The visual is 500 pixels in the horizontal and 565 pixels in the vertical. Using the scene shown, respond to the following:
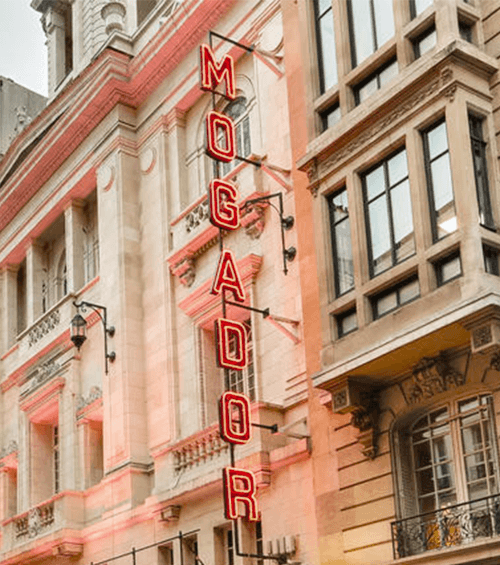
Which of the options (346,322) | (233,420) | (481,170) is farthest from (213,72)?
(481,170)

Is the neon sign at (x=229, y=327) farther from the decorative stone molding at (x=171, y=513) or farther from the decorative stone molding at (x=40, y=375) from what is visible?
the decorative stone molding at (x=40, y=375)

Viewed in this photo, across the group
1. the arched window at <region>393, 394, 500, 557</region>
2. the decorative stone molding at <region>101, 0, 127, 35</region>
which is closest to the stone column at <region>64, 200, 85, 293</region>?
the decorative stone molding at <region>101, 0, 127, 35</region>

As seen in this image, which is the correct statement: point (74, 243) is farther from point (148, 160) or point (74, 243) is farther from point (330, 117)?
point (330, 117)

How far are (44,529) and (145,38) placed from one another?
13.4 metres

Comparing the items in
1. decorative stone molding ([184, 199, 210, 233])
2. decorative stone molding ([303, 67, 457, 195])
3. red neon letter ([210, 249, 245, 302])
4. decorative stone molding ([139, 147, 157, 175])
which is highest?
decorative stone molding ([139, 147, 157, 175])

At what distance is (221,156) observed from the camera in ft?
81.9

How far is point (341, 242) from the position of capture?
22562 millimetres

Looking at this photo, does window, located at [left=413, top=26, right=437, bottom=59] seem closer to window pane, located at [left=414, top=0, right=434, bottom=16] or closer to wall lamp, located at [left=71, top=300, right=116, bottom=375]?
window pane, located at [left=414, top=0, right=434, bottom=16]

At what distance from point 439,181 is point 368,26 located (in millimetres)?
4031

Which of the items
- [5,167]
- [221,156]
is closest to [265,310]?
[221,156]

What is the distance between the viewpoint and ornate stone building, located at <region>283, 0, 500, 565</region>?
19.3m

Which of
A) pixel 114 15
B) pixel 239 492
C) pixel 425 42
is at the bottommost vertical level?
pixel 239 492

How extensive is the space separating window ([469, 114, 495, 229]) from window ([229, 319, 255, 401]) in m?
7.84

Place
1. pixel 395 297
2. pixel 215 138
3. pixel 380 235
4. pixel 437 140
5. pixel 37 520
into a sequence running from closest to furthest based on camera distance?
1. pixel 437 140
2. pixel 395 297
3. pixel 380 235
4. pixel 215 138
5. pixel 37 520
